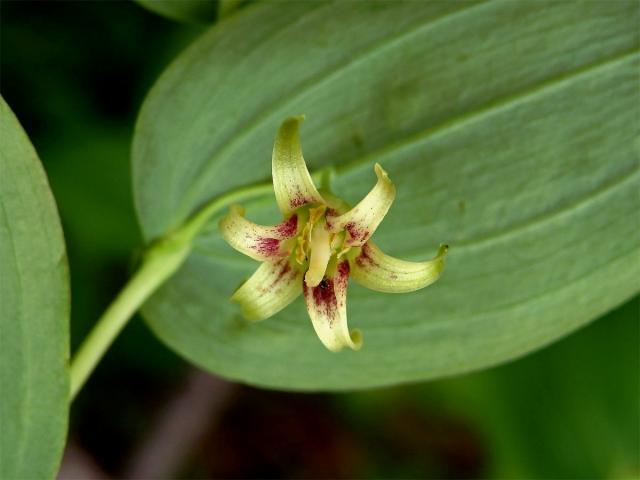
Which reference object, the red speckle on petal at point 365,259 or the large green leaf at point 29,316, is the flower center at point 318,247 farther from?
the large green leaf at point 29,316

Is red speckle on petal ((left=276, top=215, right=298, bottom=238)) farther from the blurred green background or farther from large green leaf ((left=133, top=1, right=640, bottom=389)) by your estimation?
the blurred green background

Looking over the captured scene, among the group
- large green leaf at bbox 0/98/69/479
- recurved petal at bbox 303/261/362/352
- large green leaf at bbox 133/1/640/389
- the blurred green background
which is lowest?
large green leaf at bbox 0/98/69/479

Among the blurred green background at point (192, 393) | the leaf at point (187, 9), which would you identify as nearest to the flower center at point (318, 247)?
the leaf at point (187, 9)

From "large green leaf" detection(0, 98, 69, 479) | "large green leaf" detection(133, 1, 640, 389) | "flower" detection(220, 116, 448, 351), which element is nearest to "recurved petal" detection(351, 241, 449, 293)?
"flower" detection(220, 116, 448, 351)

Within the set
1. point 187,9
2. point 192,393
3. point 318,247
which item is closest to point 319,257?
point 318,247

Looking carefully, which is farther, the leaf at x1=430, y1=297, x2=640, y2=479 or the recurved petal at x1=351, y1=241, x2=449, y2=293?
the leaf at x1=430, y1=297, x2=640, y2=479

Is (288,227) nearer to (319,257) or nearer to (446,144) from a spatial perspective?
(319,257)

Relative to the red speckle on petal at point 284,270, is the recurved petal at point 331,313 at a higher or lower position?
lower
